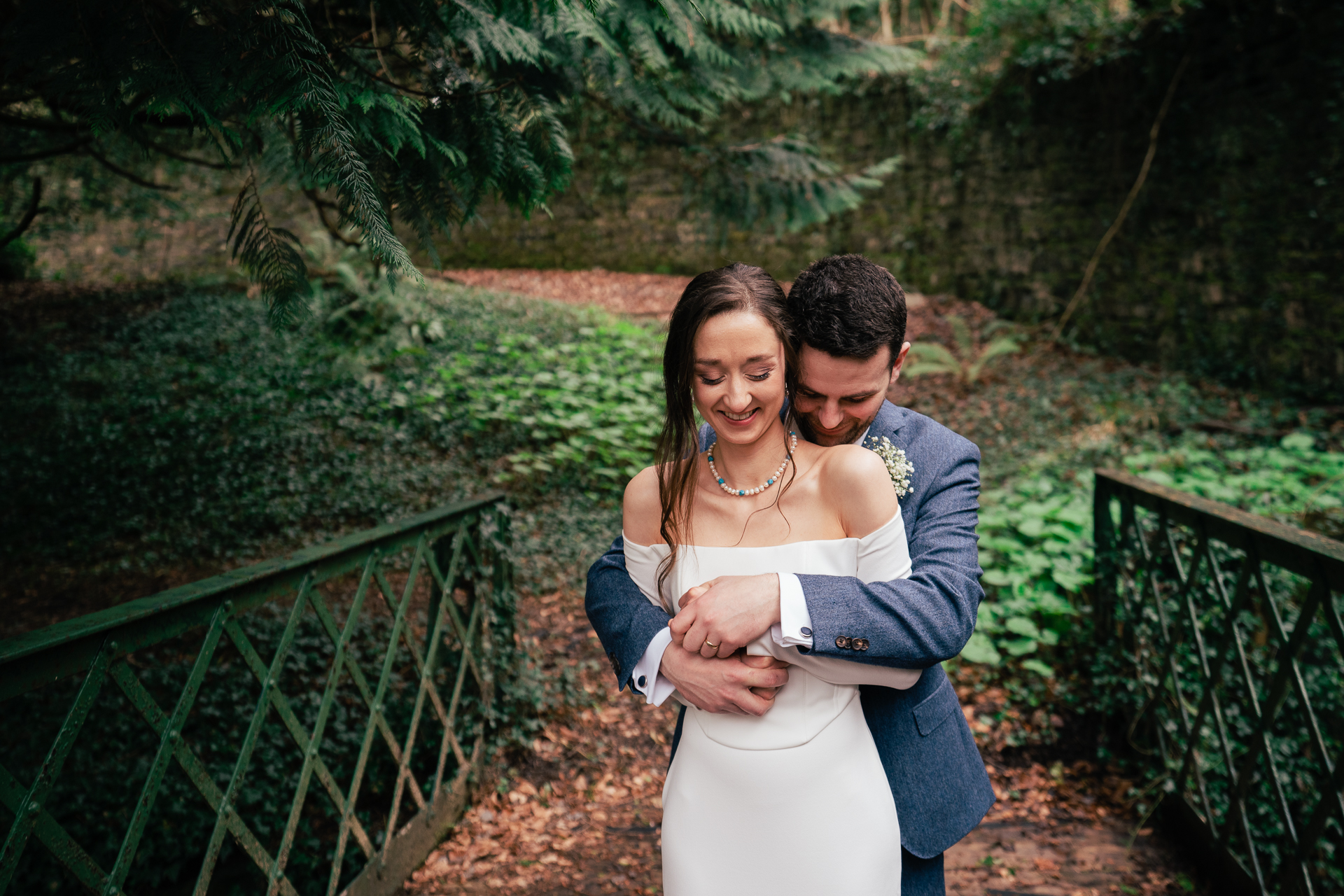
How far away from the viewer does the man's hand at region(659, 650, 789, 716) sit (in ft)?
4.35

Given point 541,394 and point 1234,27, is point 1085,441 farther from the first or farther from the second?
point 541,394

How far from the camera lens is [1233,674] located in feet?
10.0

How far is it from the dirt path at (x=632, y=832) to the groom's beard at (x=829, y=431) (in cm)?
187

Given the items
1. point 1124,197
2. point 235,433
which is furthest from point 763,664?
point 1124,197

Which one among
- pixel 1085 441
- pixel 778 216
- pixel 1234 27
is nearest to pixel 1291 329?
pixel 1085 441

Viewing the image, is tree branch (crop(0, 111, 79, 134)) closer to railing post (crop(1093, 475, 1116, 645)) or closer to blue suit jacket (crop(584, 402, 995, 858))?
blue suit jacket (crop(584, 402, 995, 858))

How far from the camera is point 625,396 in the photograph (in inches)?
291

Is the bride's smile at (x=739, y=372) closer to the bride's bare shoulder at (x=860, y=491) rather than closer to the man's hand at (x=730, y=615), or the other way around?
the bride's bare shoulder at (x=860, y=491)

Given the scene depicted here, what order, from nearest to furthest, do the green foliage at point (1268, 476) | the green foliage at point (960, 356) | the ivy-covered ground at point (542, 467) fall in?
the ivy-covered ground at point (542, 467) → the green foliage at point (1268, 476) → the green foliage at point (960, 356)

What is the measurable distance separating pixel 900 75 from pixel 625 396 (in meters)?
6.61

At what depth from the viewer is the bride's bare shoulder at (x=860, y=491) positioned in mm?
1365

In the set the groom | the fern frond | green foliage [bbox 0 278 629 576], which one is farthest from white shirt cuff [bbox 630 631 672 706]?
green foliage [bbox 0 278 629 576]

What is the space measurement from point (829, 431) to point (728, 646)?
Result: 20.6 inches

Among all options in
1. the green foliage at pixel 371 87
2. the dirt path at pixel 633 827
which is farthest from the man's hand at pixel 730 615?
the dirt path at pixel 633 827
